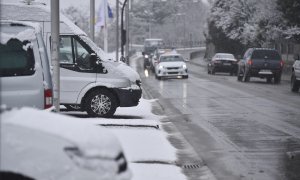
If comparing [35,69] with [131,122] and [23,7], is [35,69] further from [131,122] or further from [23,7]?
[23,7]

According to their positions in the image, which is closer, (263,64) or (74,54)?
(74,54)

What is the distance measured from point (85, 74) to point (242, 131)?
401cm

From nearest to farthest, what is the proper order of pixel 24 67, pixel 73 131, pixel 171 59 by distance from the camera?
pixel 73 131
pixel 24 67
pixel 171 59

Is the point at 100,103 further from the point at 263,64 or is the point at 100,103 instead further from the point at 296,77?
the point at 263,64

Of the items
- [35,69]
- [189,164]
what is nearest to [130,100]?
[189,164]

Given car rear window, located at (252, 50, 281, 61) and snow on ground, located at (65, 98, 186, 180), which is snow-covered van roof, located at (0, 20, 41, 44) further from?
car rear window, located at (252, 50, 281, 61)

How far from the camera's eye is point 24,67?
8211mm

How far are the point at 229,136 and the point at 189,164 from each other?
317 centimetres

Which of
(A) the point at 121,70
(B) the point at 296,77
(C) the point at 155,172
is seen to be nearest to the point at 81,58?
(A) the point at 121,70

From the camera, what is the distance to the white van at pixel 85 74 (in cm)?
1459

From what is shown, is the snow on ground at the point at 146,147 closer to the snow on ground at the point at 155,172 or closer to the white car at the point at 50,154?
the snow on ground at the point at 155,172

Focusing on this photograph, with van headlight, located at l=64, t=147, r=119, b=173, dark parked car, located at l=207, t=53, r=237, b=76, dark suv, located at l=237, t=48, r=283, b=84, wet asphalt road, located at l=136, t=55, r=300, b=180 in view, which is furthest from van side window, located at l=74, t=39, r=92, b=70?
dark parked car, located at l=207, t=53, r=237, b=76

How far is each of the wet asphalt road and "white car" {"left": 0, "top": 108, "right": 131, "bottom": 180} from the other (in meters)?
4.46

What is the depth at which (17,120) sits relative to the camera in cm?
427
